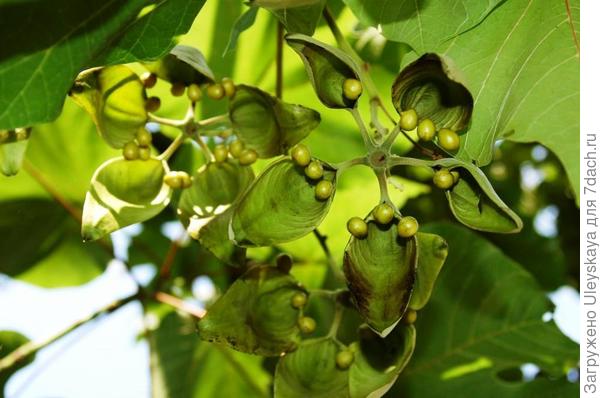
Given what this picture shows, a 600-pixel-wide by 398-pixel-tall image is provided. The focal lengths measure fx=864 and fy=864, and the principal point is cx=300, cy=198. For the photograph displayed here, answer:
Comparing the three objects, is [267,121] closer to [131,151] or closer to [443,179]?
[131,151]

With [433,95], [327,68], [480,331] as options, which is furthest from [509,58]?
[480,331]

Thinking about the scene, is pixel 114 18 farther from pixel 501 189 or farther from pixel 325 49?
pixel 501 189

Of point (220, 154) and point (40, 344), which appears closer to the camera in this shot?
point (220, 154)

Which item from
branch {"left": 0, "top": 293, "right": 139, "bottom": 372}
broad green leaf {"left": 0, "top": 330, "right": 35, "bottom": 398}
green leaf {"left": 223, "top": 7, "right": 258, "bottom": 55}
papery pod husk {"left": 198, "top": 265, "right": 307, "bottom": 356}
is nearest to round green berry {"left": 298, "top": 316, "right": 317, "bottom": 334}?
papery pod husk {"left": 198, "top": 265, "right": 307, "bottom": 356}

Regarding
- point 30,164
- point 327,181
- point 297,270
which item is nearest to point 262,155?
point 327,181

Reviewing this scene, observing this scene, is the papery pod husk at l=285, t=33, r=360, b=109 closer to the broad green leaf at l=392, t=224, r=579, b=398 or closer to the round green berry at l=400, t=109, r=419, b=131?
the round green berry at l=400, t=109, r=419, b=131

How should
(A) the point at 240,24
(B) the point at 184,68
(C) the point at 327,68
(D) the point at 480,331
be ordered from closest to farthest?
(C) the point at 327,68 < (A) the point at 240,24 < (B) the point at 184,68 < (D) the point at 480,331

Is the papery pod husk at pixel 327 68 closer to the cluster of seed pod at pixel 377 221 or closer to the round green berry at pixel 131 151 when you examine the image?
the cluster of seed pod at pixel 377 221
